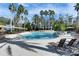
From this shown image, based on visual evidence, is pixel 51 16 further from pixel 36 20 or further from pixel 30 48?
pixel 30 48

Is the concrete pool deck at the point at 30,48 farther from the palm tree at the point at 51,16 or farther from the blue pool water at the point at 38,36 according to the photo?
the palm tree at the point at 51,16

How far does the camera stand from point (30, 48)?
3.38m

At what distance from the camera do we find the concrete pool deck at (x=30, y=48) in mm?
3346

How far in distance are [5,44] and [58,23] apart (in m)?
0.65

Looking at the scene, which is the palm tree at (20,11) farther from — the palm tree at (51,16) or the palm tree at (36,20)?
the palm tree at (51,16)

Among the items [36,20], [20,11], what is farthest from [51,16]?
[20,11]

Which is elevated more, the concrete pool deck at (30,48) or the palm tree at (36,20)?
the palm tree at (36,20)

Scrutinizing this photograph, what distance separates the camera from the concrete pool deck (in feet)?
11.0

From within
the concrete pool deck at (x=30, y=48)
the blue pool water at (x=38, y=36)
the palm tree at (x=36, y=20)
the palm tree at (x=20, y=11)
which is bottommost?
the concrete pool deck at (x=30, y=48)

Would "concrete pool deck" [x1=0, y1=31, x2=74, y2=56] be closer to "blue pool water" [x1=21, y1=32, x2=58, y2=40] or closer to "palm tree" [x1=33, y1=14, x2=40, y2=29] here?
"blue pool water" [x1=21, y1=32, x2=58, y2=40]

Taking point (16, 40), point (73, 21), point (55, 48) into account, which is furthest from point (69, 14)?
point (16, 40)

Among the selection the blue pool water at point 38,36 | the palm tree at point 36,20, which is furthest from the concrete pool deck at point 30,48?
the palm tree at point 36,20

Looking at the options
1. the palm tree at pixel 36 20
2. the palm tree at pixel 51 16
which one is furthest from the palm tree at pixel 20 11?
the palm tree at pixel 51 16

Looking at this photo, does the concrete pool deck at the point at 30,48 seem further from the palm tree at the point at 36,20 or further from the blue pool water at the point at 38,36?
the palm tree at the point at 36,20
